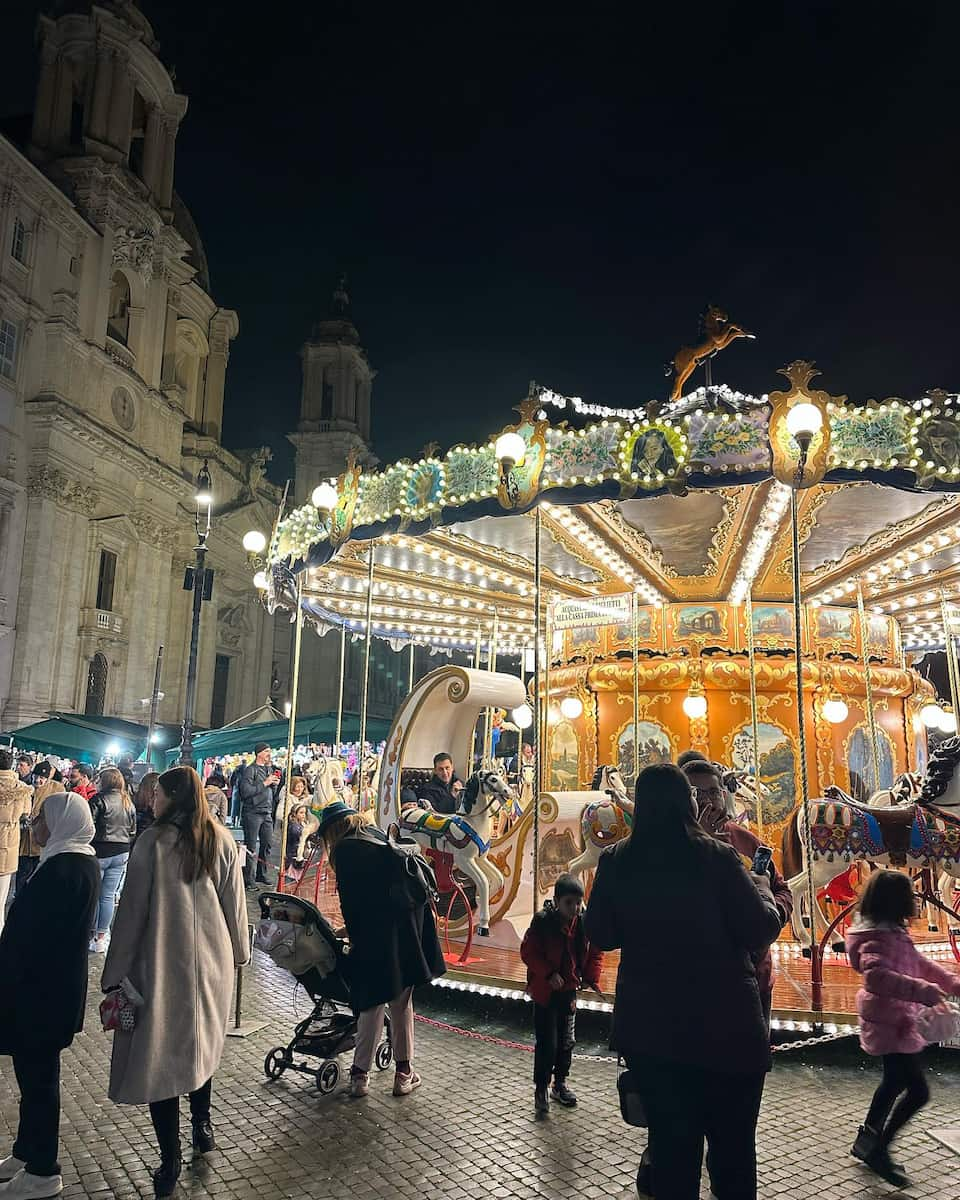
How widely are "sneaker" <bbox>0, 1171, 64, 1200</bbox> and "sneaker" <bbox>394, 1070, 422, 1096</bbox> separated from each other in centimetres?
192

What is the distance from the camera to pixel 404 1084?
16.8 feet

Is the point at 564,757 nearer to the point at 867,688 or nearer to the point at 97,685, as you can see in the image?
the point at 867,688

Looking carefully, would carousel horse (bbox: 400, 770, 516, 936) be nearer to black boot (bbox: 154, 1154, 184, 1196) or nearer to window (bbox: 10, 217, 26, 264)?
black boot (bbox: 154, 1154, 184, 1196)

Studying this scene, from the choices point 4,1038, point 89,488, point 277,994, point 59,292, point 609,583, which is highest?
point 59,292

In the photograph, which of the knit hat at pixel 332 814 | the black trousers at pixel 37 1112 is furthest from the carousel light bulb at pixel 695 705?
the black trousers at pixel 37 1112

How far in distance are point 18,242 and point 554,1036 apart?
3388 centimetres

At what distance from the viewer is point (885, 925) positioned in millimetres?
4438

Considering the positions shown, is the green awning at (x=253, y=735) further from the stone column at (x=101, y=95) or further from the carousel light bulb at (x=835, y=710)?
the stone column at (x=101, y=95)

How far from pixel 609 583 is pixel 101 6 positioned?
3696 cm

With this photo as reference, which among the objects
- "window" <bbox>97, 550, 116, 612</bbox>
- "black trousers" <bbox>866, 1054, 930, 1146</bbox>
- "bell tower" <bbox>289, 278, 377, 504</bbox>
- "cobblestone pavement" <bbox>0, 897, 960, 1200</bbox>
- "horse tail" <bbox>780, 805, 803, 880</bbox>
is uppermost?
"bell tower" <bbox>289, 278, 377, 504</bbox>

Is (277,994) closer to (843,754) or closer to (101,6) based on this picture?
(843,754)

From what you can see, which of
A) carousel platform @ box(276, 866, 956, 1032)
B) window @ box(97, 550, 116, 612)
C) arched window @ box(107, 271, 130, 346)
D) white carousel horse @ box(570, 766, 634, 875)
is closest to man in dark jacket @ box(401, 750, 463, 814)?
carousel platform @ box(276, 866, 956, 1032)

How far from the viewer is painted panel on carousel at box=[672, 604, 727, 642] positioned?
13300 mm

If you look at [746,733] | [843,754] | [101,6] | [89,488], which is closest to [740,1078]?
[746,733]
